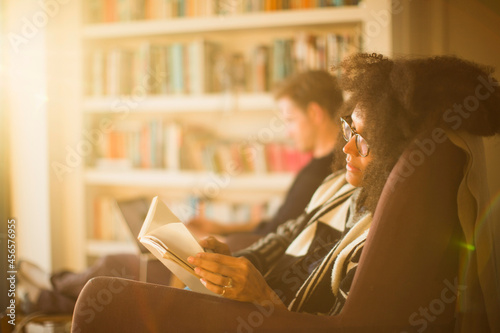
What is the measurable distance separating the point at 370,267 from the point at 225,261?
1.00 feet

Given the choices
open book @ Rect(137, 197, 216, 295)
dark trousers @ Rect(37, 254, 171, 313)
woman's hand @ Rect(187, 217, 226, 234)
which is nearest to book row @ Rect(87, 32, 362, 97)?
woman's hand @ Rect(187, 217, 226, 234)

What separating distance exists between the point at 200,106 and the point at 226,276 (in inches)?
71.0

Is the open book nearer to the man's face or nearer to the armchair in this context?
the armchair

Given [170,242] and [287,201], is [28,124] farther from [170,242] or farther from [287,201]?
[170,242]

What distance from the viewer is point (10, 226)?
5.39ft

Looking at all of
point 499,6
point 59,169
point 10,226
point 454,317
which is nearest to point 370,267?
point 454,317

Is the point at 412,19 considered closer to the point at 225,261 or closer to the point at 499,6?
the point at 499,6

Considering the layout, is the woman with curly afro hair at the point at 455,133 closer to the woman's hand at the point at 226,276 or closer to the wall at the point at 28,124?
the woman's hand at the point at 226,276

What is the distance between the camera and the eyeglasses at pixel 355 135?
3.54 feet

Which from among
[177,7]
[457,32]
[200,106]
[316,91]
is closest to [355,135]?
[457,32]

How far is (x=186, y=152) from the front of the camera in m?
2.78

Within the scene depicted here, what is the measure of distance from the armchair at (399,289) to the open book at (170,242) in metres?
0.07

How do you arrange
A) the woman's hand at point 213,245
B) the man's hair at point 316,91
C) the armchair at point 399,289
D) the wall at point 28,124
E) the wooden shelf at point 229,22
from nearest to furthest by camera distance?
the armchair at point 399,289 < the woman's hand at point 213,245 < the man's hair at point 316,91 < the wooden shelf at point 229,22 < the wall at point 28,124

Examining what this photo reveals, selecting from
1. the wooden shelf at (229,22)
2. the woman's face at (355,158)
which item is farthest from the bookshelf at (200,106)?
the woman's face at (355,158)
